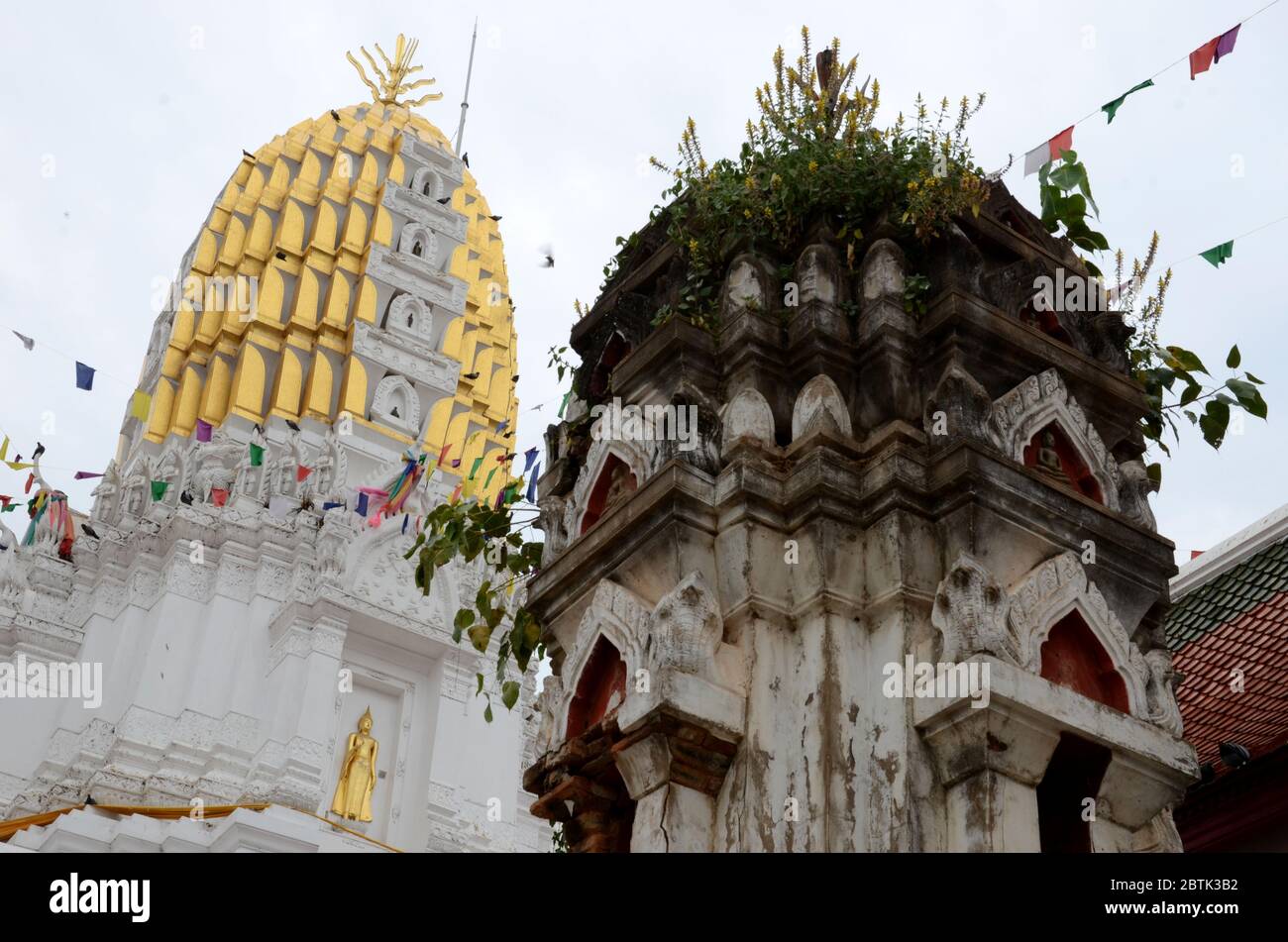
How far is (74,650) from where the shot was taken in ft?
82.1

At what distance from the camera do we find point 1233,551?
408 inches

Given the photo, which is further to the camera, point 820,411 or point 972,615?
point 820,411

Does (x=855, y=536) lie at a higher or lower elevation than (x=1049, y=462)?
lower

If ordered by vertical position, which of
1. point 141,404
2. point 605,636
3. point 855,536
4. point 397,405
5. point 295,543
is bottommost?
point 605,636

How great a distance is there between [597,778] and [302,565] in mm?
18509

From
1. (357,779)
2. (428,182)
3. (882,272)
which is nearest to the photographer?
(882,272)

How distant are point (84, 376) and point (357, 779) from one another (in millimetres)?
7340

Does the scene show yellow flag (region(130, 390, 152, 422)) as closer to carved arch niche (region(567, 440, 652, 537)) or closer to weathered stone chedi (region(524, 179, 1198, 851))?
weathered stone chedi (region(524, 179, 1198, 851))

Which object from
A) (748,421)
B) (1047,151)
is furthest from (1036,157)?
Result: (748,421)

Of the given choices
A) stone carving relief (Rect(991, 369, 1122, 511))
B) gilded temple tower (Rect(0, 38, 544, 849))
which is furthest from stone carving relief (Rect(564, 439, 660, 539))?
gilded temple tower (Rect(0, 38, 544, 849))

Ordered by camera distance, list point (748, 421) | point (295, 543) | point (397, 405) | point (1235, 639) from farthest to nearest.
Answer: point (397, 405)
point (295, 543)
point (1235, 639)
point (748, 421)

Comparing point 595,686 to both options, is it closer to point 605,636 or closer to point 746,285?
point 605,636

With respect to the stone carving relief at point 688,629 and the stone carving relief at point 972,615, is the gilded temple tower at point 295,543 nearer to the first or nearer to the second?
the stone carving relief at point 688,629

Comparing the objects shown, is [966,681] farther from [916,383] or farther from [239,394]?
[239,394]
